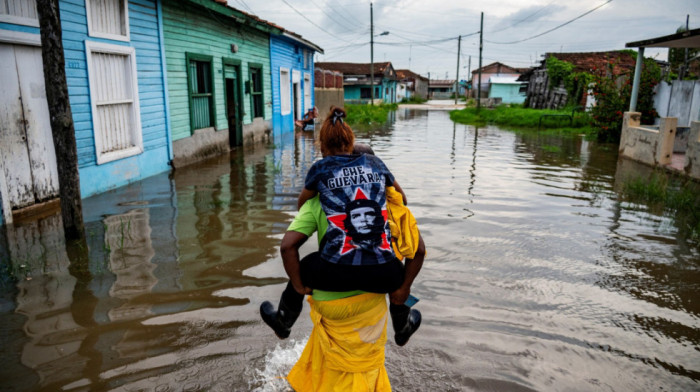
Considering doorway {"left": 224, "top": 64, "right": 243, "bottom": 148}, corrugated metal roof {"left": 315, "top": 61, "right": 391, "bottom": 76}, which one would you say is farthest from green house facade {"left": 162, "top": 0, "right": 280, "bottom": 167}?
corrugated metal roof {"left": 315, "top": 61, "right": 391, "bottom": 76}

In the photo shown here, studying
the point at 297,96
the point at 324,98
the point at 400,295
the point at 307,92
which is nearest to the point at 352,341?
the point at 400,295

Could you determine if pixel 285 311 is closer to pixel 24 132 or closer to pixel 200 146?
pixel 24 132

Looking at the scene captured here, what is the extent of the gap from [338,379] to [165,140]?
929cm

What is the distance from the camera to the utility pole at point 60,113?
484 cm

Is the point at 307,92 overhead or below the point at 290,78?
below

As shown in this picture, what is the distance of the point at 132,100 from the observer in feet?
29.8

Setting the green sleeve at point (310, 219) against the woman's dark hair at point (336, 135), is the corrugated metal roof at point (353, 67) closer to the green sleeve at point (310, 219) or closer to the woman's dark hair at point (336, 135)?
the woman's dark hair at point (336, 135)

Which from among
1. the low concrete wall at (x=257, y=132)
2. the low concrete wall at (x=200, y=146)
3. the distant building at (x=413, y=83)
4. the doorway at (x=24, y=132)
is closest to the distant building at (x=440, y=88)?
the distant building at (x=413, y=83)

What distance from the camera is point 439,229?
6633 mm

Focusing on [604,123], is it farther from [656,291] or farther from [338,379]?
[338,379]

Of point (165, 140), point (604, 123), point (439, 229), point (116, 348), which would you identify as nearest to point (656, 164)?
point (604, 123)

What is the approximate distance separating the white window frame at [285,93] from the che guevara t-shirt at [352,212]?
17.7m

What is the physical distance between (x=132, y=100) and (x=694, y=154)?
438 inches

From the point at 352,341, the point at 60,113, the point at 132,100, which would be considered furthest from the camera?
the point at 132,100
